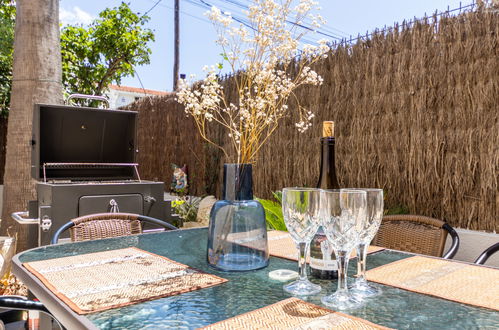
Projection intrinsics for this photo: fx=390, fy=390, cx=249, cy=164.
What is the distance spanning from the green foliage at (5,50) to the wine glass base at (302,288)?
6708 mm

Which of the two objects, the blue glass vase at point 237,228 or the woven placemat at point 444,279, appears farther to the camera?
the blue glass vase at point 237,228

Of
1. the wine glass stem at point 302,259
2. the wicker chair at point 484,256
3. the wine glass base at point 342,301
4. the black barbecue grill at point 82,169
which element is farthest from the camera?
the black barbecue grill at point 82,169

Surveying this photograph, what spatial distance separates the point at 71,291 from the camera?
2.89 feet

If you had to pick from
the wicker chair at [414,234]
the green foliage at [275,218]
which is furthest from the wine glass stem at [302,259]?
the green foliage at [275,218]

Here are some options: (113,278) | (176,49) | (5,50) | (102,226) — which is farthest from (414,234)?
(176,49)

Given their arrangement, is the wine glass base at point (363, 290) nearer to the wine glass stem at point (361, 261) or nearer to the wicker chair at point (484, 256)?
the wine glass stem at point (361, 261)

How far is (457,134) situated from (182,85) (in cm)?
183

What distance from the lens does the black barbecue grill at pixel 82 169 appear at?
231 cm

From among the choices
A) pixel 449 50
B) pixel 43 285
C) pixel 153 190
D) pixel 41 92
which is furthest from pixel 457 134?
pixel 41 92

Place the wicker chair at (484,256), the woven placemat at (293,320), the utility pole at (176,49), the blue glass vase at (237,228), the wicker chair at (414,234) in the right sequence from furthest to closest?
the utility pole at (176,49) < the wicker chair at (414,234) < the wicker chair at (484,256) < the blue glass vase at (237,228) < the woven placemat at (293,320)

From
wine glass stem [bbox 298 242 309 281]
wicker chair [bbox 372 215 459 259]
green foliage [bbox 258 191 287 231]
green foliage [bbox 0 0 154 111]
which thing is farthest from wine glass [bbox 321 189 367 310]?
green foliage [bbox 0 0 154 111]

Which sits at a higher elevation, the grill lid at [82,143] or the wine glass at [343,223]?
the grill lid at [82,143]

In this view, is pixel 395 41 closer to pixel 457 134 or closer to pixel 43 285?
pixel 457 134

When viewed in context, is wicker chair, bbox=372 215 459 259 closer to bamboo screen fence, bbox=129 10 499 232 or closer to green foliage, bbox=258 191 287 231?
bamboo screen fence, bbox=129 10 499 232
